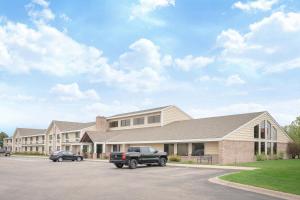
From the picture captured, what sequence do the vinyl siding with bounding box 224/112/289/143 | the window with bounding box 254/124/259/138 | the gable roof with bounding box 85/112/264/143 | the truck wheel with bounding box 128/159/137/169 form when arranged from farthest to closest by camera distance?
1. the window with bounding box 254/124/259/138
2. the gable roof with bounding box 85/112/264/143
3. the vinyl siding with bounding box 224/112/289/143
4. the truck wheel with bounding box 128/159/137/169

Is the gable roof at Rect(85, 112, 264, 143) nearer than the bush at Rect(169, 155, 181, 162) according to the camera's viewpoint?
Yes

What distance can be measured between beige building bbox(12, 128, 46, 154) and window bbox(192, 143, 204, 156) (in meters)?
56.3

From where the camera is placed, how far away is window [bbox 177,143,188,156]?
136ft

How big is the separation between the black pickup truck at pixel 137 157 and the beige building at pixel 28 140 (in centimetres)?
6220

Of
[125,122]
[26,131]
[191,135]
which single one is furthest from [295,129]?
[26,131]

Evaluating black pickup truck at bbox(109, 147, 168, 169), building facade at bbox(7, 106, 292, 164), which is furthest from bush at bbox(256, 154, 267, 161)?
black pickup truck at bbox(109, 147, 168, 169)

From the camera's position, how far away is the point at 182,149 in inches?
1655

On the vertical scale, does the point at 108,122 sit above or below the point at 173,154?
above

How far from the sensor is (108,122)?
224 feet

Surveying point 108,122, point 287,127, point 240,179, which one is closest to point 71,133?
point 108,122

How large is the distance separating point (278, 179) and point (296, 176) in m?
1.21

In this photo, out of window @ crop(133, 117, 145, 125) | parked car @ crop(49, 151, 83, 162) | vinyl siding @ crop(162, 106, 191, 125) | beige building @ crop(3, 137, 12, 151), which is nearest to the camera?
parked car @ crop(49, 151, 83, 162)

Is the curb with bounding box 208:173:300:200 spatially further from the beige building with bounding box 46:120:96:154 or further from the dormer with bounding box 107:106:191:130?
the beige building with bounding box 46:120:96:154

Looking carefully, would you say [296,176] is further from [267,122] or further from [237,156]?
[267,122]
